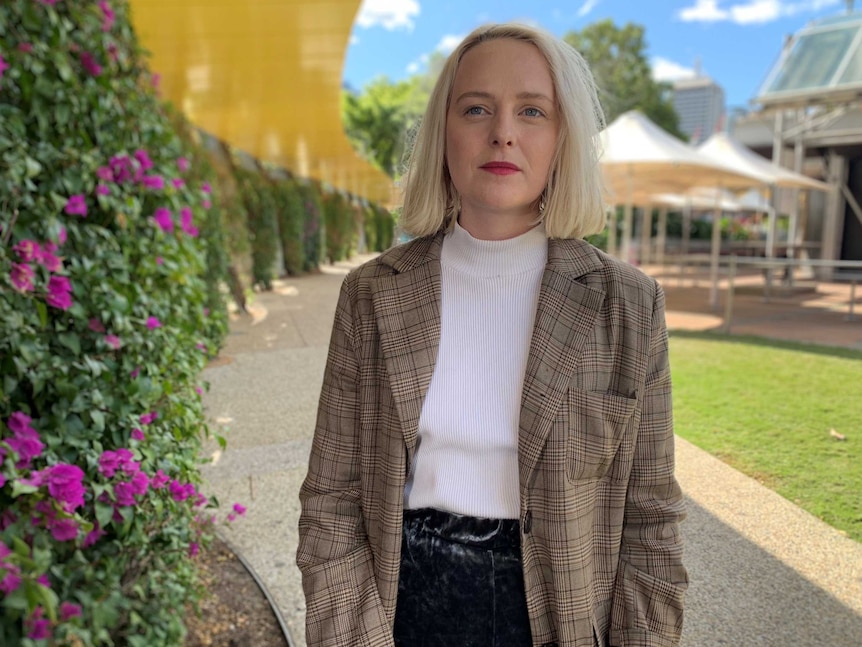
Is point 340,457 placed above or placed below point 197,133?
below

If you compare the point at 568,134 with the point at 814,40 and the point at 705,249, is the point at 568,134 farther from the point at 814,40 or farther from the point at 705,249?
the point at 705,249

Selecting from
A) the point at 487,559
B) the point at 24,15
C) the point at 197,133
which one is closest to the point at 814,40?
the point at 487,559

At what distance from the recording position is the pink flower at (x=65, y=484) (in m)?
1.29

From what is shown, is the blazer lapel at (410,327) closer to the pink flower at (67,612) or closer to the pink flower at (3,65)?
the pink flower at (67,612)

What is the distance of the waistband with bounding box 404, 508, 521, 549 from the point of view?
0.98 meters

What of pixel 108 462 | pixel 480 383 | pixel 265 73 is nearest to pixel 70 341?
pixel 108 462

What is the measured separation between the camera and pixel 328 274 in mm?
2414

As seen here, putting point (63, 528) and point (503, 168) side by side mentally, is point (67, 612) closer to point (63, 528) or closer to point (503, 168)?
point (63, 528)

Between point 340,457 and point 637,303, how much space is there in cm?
59

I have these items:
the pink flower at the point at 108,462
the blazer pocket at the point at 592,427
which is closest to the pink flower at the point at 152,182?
the pink flower at the point at 108,462

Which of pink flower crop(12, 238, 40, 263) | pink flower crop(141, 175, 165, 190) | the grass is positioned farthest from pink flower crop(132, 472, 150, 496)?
the grass

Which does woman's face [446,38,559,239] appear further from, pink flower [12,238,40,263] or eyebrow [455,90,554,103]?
pink flower [12,238,40,263]

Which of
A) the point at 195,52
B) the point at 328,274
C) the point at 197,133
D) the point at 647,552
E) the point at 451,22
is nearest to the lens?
the point at 647,552

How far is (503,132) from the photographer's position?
0.94 m
